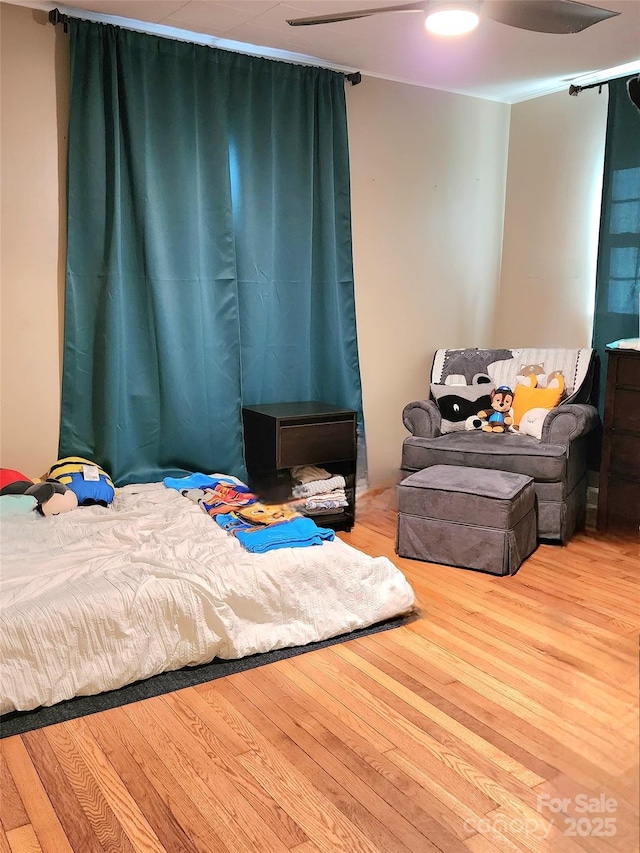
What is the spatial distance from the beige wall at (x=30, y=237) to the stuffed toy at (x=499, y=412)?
2188 millimetres

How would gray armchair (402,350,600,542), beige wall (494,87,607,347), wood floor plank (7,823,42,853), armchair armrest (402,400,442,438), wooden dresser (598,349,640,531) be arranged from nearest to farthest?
wood floor plank (7,823,42,853), gray armchair (402,350,600,542), wooden dresser (598,349,640,531), armchair armrest (402,400,442,438), beige wall (494,87,607,347)

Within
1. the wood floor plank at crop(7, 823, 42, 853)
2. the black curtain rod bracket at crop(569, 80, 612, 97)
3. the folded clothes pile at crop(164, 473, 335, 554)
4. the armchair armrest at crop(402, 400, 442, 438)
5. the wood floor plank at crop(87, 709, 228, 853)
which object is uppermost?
the black curtain rod bracket at crop(569, 80, 612, 97)

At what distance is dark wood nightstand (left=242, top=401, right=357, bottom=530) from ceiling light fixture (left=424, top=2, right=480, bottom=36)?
5.88 ft

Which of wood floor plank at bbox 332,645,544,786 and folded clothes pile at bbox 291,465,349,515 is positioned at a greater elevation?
folded clothes pile at bbox 291,465,349,515

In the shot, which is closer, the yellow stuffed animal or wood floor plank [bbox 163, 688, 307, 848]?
wood floor plank [bbox 163, 688, 307, 848]

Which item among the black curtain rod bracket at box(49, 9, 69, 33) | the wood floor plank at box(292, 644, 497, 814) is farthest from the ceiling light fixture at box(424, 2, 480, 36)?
the wood floor plank at box(292, 644, 497, 814)

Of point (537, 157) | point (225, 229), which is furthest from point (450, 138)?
point (225, 229)

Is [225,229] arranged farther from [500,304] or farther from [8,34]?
[500,304]

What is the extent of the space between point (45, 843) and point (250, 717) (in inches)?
26.2

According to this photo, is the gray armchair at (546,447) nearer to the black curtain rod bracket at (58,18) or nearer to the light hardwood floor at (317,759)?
the light hardwood floor at (317,759)

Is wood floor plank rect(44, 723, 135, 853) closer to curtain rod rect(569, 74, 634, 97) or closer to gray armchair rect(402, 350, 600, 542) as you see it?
gray armchair rect(402, 350, 600, 542)

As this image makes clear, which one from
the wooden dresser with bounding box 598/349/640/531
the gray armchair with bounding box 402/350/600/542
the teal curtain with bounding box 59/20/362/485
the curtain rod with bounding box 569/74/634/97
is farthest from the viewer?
the curtain rod with bounding box 569/74/634/97

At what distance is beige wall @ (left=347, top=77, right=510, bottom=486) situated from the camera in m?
4.40

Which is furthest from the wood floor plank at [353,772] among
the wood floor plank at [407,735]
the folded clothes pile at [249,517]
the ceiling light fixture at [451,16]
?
the ceiling light fixture at [451,16]
